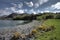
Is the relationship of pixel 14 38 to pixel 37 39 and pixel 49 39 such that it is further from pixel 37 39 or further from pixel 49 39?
pixel 49 39

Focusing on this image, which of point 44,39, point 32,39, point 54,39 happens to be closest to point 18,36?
point 32,39

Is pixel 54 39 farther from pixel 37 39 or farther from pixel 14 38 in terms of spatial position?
pixel 14 38

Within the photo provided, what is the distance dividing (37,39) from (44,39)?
0.56m

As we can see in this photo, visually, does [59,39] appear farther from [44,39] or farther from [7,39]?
[7,39]

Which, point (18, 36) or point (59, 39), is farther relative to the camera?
point (18, 36)

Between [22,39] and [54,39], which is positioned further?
[22,39]

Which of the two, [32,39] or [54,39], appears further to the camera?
[32,39]

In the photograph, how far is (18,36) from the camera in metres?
11.7

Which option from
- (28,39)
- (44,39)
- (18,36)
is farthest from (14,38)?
(44,39)

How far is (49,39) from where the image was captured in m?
10.6

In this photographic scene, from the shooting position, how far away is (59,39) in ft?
34.8

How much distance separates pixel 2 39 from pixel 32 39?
8.07 feet

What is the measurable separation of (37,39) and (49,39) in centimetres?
100

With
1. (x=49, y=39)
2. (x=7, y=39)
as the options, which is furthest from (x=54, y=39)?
(x=7, y=39)
